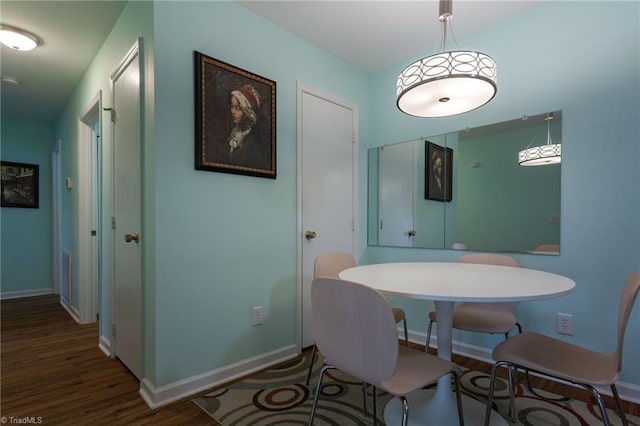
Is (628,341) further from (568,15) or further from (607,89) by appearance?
(568,15)

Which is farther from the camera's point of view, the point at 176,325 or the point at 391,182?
the point at 391,182

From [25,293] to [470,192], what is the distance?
5727 mm

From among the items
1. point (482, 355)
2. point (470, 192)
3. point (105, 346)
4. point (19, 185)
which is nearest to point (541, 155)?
point (470, 192)

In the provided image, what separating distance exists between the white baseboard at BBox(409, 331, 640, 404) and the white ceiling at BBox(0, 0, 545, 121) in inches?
92.8

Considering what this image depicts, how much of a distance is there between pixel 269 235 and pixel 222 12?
4.86 ft

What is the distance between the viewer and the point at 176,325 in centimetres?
178

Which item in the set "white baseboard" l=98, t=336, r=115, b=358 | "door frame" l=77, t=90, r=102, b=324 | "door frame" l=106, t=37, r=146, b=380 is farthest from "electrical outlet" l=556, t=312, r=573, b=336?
"door frame" l=77, t=90, r=102, b=324

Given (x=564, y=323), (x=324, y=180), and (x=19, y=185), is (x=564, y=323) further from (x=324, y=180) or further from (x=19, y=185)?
(x=19, y=185)

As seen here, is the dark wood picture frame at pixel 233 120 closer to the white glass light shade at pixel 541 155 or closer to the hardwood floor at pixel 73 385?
the hardwood floor at pixel 73 385

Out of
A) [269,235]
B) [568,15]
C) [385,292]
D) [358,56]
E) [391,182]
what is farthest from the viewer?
[391,182]

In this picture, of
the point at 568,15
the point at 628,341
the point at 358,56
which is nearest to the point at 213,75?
the point at 358,56

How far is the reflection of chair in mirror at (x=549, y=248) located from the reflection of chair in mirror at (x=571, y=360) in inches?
30.3

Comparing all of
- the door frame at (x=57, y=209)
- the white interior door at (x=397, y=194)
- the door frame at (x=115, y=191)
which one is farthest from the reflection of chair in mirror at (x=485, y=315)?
Result: the door frame at (x=57, y=209)

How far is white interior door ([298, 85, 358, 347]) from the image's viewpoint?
98.2 inches
